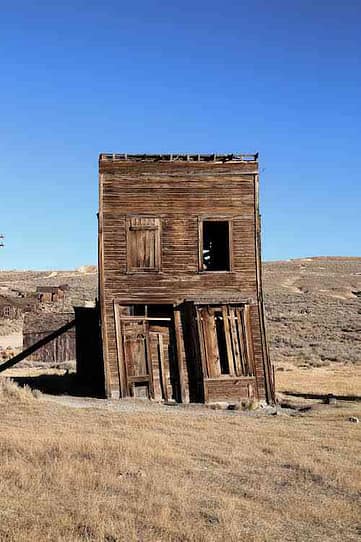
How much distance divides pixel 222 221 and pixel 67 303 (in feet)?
152

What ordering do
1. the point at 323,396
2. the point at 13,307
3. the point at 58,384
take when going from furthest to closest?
1. the point at 13,307
2. the point at 58,384
3. the point at 323,396

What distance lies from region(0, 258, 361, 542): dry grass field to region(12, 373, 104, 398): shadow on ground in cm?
135

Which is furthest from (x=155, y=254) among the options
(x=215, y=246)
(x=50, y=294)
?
(x=50, y=294)

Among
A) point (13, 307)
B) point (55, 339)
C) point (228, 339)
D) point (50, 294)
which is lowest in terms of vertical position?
point (228, 339)

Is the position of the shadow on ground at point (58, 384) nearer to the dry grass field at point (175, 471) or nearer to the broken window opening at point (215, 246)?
the dry grass field at point (175, 471)

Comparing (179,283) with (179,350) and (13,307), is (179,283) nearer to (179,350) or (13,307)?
(179,350)

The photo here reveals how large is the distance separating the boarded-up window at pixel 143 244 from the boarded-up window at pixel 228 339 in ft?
6.58

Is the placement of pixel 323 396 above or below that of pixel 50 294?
below

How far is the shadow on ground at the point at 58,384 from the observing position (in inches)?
802

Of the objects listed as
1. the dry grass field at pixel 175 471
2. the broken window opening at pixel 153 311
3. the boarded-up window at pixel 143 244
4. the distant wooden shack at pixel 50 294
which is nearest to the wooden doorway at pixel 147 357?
the broken window opening at pixel 153 311

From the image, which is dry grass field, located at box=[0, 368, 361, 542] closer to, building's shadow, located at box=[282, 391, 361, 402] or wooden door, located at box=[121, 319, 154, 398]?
wooden door, located at box=[121, 319, 154, 398]

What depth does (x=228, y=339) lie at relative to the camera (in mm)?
18953

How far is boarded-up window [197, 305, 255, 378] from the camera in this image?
18875mm

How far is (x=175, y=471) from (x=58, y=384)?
1271 centimetres
